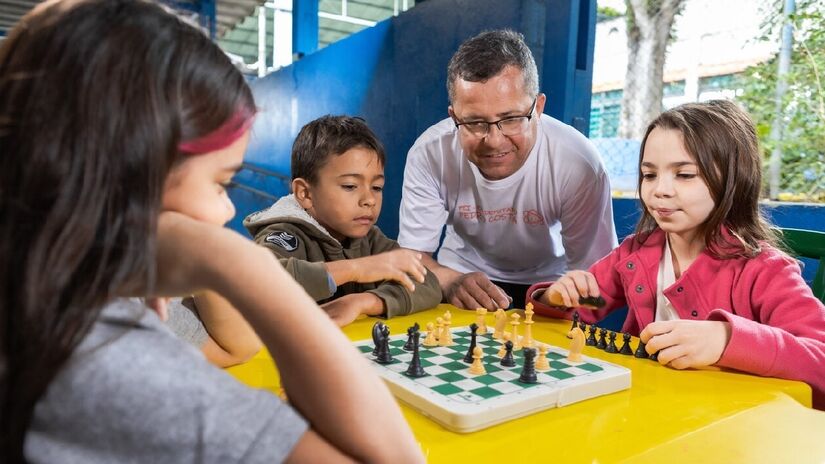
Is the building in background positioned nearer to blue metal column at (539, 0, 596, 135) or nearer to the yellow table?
blue metal column at (539, 0, 596, 135)

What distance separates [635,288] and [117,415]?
53.1 inches

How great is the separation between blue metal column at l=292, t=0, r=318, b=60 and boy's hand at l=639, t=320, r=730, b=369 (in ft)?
17.8

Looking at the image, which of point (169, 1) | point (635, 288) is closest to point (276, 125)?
point (635, 288)

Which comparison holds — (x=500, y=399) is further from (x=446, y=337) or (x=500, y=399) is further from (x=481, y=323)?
(x=481, y=323)

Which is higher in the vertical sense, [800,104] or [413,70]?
[413,70]

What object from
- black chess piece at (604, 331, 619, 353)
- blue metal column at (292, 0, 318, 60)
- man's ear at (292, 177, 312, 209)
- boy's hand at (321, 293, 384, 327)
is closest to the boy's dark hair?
man's ear at (292, 177, 312, 209)

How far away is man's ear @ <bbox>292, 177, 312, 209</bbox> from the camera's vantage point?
1969mm

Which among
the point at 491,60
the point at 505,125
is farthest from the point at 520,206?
the point at 491,60

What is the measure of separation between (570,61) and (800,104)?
1128mm

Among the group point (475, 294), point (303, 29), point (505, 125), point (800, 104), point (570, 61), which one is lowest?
point (475, 294)

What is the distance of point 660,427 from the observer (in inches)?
33.6

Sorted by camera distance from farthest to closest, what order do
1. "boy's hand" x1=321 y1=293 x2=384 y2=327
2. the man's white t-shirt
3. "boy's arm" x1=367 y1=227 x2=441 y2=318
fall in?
1. the man's white t-shirt
2. "boy's arm" x1=367 y1=227 x2=441 y2=318
3. "boy's hand" x1=321 y1=293 x2=384 y2=327

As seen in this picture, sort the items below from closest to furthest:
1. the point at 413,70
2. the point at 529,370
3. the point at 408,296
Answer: the point at 529,370, the point at 408,296, the point at 413,70

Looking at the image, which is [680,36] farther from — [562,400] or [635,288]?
[562,400]
